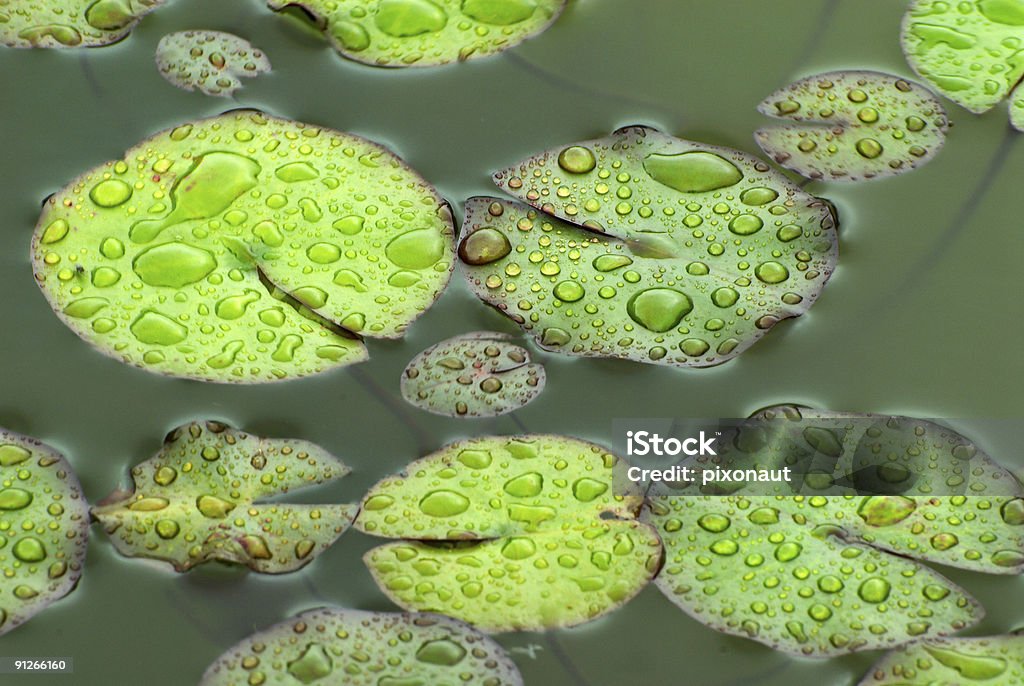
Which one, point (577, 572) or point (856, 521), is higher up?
point (856, 521)

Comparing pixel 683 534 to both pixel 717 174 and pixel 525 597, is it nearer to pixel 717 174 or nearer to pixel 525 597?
pixel 525 597

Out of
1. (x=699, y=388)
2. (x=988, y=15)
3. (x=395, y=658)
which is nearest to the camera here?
(x=395, y=658)

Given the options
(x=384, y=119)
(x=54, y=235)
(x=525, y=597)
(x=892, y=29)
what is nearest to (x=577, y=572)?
(x=525, y=597)

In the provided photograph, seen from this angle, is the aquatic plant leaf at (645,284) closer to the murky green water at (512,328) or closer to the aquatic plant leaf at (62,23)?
the murky green water at (512,328)


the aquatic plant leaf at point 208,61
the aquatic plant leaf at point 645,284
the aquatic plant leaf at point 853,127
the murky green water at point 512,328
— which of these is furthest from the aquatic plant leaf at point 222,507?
the aquatic plant leaf at point 853,127

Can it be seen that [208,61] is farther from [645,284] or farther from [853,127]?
[853,127]

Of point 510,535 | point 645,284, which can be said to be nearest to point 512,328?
point 645,284

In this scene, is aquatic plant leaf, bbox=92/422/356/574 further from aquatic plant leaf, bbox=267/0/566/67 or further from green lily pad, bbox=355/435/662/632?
aquatic plant leaf, bbox=267/0/566/67
